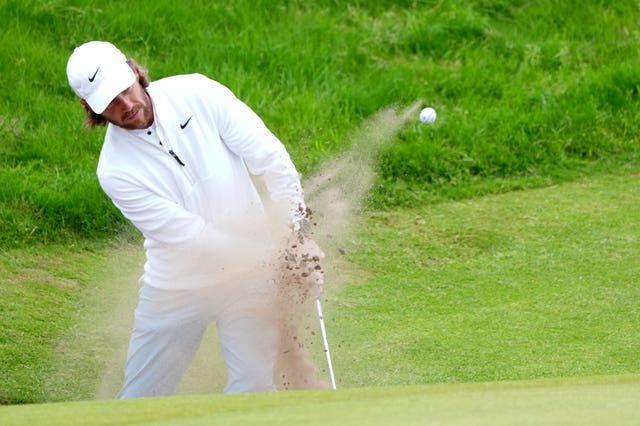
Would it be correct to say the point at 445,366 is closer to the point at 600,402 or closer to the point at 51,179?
the point at 600,402

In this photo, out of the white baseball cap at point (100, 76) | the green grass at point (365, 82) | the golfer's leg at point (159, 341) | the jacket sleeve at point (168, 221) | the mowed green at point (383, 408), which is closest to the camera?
the mowed green at point (383, 408)

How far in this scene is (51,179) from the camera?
7.66 m

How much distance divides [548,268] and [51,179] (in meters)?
2.87

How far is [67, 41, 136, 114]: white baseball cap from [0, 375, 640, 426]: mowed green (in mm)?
1436

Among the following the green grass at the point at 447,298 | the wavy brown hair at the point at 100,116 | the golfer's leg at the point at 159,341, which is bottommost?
the green grass at the point at 447,298

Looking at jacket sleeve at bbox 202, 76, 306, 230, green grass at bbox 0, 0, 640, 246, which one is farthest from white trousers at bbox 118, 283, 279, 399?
green grass at bbox 0, 0, 640, 246

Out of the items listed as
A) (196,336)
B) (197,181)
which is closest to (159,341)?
(196,336)

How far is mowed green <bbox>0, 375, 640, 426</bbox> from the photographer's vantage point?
3.06 metres

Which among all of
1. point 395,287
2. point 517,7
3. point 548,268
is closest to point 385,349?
point 395,287

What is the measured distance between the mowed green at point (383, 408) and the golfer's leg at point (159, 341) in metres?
1.46

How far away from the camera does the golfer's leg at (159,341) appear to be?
4.86m

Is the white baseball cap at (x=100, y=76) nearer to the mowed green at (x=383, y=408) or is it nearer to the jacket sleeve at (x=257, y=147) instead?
the jacket sleeve at (x=257, y=147)

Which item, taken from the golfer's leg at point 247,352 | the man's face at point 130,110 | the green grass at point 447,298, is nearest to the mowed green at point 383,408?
the golfer's leg at point 247,352

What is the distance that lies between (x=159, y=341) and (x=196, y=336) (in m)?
0.14
